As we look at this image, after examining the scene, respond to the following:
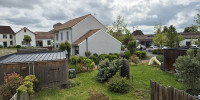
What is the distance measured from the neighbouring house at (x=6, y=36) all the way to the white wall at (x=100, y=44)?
42.3 meters

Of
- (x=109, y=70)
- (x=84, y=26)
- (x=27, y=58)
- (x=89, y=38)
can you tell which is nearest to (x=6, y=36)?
(x=84, y=26)

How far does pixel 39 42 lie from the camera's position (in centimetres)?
5734

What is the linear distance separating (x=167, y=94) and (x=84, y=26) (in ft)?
74.5

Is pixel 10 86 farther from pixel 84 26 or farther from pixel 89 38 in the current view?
pixel 84 26

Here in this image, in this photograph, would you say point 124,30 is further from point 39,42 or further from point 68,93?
point 39,42

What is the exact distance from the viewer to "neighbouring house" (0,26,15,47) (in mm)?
48356

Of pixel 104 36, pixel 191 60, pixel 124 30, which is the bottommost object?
pixel 191 60

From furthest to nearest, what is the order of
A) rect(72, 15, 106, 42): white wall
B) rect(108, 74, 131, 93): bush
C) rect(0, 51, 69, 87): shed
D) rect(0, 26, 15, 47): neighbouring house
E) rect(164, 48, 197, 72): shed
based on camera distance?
rect(0, 26, 15, 47): neighbouring house, rect(72, 15, 106, 42): white wall, rect(164, 48, 197, 72): shed, rect(108, 74, 131, 93): bush, rect(0, 51, 69, 87): shed

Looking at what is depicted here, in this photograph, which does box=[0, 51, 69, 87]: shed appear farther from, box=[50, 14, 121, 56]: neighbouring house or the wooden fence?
box=[50, 14, 121, 56]: neighbouring house

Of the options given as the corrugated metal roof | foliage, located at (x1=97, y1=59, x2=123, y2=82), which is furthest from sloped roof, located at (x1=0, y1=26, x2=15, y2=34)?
foliage, located at (x1=97, y1=59, x2=123, y2=82)

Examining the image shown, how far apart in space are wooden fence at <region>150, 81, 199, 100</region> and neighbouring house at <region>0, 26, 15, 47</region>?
57493mm

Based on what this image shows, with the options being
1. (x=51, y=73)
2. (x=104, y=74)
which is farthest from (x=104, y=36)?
(x=51, y=73)

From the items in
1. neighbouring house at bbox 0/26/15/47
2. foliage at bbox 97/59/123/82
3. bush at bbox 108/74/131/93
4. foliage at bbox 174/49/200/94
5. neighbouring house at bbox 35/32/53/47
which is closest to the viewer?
foliage at bbox 174/49/200/94

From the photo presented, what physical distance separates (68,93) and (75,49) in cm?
1654
